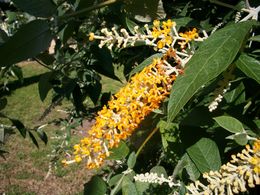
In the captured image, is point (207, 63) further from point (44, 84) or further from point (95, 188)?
point (44, 84)

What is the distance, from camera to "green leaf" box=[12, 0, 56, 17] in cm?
97

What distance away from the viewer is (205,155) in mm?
958

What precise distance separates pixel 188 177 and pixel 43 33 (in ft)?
1.61

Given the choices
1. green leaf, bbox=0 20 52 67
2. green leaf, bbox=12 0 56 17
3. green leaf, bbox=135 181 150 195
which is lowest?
green leaf, bbox=135 181 150 195

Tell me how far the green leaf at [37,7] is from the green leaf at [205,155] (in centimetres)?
45

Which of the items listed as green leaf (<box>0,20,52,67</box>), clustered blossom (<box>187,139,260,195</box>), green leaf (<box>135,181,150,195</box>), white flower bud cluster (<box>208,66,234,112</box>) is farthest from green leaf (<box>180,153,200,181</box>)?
green leaf (<box>0,20,52,67</box>)

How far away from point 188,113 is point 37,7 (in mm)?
427

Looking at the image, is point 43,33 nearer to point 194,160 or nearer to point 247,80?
point 194,160

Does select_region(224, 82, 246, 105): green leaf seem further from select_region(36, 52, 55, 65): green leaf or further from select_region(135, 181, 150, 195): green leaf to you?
select_region(36, 52, 55, 65): green leaf

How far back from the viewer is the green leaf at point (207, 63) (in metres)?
0.69

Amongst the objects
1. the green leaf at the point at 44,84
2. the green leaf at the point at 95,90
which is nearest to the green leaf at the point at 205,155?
the green leaf at the point at 44,84

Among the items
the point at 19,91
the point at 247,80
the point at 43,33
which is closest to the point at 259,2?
the point at 247,80

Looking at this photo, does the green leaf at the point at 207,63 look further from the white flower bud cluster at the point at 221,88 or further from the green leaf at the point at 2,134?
the green leaf at the point at 2,134

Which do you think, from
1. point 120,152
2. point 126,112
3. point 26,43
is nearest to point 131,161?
point 120,152
